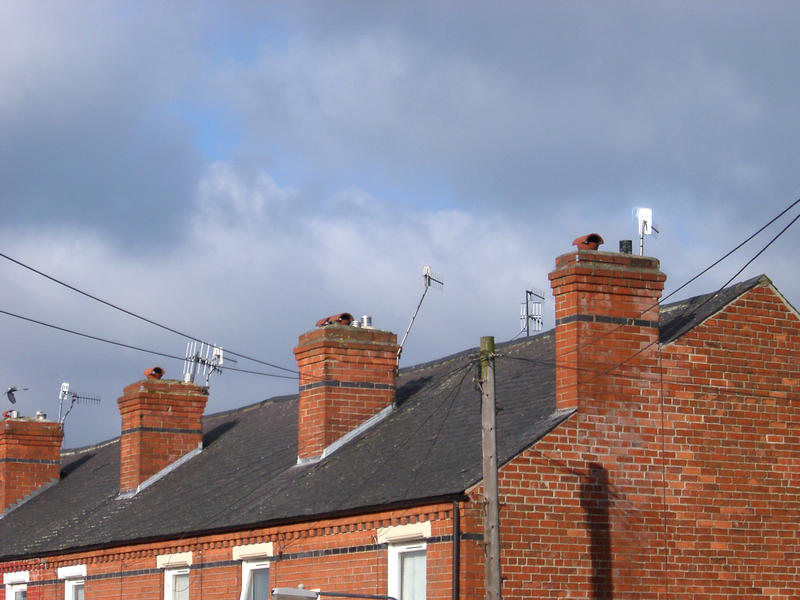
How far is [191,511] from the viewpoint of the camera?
2553 centimetres

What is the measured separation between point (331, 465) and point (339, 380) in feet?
6.62

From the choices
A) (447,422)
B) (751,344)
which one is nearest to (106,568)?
(447,422)

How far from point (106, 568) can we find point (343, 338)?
253 inches

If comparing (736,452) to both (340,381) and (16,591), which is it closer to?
(340,381)

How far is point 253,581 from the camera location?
74.9 ft

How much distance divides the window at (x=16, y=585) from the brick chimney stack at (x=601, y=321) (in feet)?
49.1

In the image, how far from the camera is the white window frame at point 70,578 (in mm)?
27656

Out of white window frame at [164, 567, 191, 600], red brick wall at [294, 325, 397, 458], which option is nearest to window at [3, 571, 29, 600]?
white window frame at [164, 567, 191, 600]

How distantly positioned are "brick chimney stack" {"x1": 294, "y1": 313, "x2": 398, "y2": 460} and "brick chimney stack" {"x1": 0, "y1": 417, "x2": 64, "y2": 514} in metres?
13.2

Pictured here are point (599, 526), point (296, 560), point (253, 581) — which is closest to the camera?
point (599, 526)

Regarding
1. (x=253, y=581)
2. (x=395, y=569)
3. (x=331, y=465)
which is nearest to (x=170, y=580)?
(x=253, y=581)

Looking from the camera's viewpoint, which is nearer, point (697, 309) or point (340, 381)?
point (697, 309)

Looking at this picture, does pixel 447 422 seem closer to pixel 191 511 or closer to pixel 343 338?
pixel 343 338

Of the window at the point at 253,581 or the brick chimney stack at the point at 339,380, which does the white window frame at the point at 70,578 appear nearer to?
the brick chimney stack at the point at 339,380
